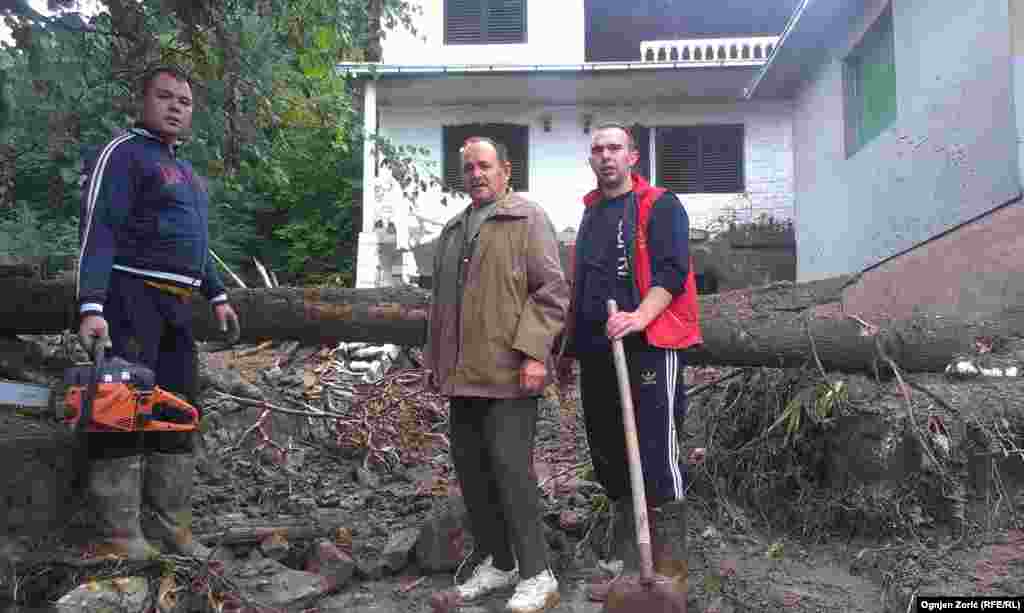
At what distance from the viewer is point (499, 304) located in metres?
3.27

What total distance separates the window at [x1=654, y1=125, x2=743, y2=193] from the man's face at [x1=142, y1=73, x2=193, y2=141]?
11.5m

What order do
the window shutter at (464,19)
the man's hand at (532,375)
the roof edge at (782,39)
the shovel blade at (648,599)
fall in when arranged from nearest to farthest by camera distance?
1. the shovel blade at (648,599)
2. the man's hand at (532,375)
3. the roof edge at (782,39)
4. the window shutter at (464,19)

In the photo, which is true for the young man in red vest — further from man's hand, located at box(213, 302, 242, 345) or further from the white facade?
the white facade

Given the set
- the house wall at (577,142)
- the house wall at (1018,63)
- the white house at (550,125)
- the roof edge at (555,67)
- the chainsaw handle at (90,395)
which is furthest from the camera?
the house wall at (577,142)

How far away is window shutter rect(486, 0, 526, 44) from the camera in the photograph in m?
14.5

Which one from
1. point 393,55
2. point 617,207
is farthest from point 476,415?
point 393,55

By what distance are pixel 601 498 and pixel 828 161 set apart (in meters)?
8.21

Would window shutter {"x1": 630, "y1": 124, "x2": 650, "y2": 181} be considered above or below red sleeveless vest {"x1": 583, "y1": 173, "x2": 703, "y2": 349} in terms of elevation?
above

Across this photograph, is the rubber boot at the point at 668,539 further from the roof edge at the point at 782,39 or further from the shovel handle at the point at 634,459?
the roof edge at the point at 782,39

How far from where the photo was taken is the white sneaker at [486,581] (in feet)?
10.8

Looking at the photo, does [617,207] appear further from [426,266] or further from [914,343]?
[426,266]

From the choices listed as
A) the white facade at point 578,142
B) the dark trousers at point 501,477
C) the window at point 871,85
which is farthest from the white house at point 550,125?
→ the dark trousers at point 501,477

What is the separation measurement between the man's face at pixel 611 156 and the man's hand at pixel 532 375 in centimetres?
82

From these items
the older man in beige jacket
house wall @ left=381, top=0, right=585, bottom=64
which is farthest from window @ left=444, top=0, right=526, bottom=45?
the older man in beige jacket
